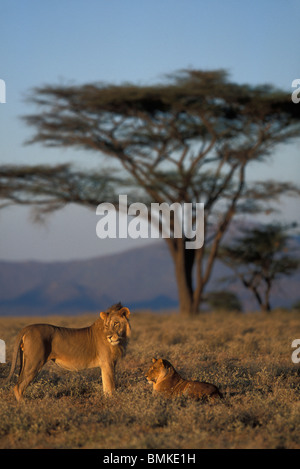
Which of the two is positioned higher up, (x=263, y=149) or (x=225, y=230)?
(x=263, y=149)

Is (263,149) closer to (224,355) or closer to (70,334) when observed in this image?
(224,355)

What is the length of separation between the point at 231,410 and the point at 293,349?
4967 millimetres

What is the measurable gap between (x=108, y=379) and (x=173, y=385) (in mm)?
649

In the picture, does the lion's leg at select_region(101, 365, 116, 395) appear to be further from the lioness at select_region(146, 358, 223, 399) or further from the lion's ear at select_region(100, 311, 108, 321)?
the lion's ear at select_region(100, 311, 108, 321)

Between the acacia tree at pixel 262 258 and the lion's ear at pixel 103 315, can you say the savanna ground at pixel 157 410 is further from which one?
the acacia tree at pixel 262 258

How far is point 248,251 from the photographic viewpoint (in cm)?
2784

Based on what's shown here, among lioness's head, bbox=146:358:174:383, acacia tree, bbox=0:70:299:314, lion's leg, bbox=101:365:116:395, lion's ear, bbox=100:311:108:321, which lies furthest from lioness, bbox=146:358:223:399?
acacia tree, bbox=0:70:299:314

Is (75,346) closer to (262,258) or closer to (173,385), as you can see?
(173,385)

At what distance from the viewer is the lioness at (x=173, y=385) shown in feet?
21.5

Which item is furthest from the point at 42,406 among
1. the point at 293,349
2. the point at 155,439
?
the point at 293,349

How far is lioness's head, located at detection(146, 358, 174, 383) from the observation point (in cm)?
671

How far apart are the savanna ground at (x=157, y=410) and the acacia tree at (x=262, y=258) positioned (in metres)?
17.8

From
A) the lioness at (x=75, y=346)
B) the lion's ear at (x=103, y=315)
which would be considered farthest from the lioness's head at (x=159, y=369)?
the lion's ear at (x=103, y=315)
